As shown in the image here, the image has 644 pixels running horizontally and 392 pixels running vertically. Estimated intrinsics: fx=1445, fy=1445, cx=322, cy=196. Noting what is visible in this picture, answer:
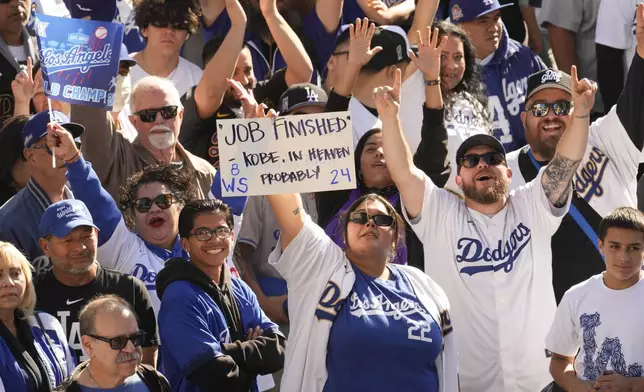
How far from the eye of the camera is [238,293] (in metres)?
7.31

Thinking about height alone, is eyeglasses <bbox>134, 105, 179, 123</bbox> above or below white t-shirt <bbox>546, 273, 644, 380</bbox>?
above

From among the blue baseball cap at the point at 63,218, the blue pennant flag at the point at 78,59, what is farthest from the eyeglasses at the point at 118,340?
the blue pennant flag at the point at 78,59

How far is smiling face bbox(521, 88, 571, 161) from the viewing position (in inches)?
336

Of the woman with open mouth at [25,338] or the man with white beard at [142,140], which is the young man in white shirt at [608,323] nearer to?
the man with white beard at [142,140]

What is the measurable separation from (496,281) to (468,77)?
2372mm

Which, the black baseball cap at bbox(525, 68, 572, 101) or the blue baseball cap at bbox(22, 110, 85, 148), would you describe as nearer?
the blue baseball cap at bbox(22, 110, 85, 148)

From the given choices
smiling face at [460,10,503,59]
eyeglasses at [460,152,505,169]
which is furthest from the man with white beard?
smiling face at [460,10,503,59]

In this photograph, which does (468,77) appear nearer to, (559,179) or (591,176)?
(591,176)

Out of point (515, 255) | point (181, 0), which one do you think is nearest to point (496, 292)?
point (515, 255)

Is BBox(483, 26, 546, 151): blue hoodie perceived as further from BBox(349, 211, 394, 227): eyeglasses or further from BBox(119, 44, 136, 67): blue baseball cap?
BBox(349, 211, 394, 227): eyeglasses

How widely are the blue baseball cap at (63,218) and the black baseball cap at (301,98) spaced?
1943mm

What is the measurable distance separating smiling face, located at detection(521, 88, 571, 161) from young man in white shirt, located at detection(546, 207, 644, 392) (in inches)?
45.2

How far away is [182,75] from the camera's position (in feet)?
32.2

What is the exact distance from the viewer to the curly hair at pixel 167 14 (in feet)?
31.4
